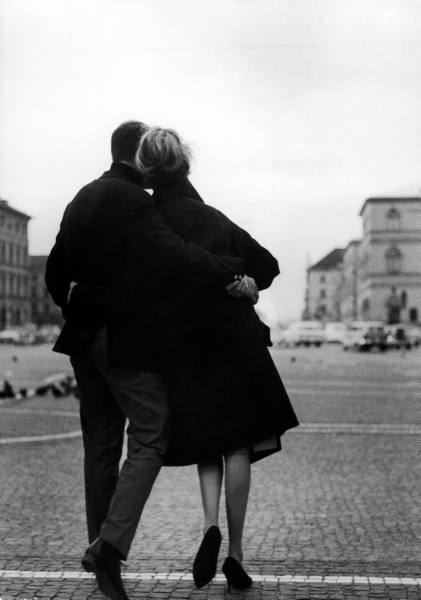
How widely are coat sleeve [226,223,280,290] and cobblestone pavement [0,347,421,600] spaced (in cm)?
127

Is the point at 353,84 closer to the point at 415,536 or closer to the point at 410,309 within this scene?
the point at 415,536

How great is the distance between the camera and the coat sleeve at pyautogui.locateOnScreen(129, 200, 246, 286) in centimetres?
410

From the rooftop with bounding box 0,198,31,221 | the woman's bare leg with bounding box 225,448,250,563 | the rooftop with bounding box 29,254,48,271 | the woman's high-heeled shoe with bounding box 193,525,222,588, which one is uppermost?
the rooftop with bounding box 0,198,31,221

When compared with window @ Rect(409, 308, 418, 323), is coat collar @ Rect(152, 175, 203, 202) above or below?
below

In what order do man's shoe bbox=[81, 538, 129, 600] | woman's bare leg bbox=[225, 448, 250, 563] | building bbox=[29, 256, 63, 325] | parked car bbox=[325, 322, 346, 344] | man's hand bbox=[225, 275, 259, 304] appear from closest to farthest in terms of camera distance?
man's shoe bbox=[81, 538, 129, 600] → man's hand bbox=[225, 275, 259, 304] → woman's bare leg bbox=[225, 448, 250, 563] → building bbox=[29, 256, 63, 325] → parked car bbox=[325, 322, 346, 344]

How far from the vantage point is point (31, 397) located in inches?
629

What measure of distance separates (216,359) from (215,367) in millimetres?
32

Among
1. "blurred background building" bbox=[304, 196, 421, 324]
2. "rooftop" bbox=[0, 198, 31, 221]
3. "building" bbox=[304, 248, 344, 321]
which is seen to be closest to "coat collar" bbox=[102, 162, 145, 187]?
"rooftop" bbox=[0, 198, 31, 221]

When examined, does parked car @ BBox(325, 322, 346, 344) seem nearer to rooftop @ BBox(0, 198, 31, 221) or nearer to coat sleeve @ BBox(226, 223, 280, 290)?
rooftop @ BBox(0, 198, 31, 221)

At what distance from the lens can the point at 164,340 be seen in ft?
13.6

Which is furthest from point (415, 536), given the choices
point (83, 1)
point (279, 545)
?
point (83, 1)

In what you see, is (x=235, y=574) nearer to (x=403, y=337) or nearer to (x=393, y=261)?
(x=403, y=337)

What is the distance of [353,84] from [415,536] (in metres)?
2.57

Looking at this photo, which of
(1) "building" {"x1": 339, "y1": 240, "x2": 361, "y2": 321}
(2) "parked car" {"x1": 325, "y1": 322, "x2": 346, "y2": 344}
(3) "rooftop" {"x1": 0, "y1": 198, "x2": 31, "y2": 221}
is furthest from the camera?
(1) "building" {"x1": 339, "y1": 240, "x2": 361, "y2": 321}
